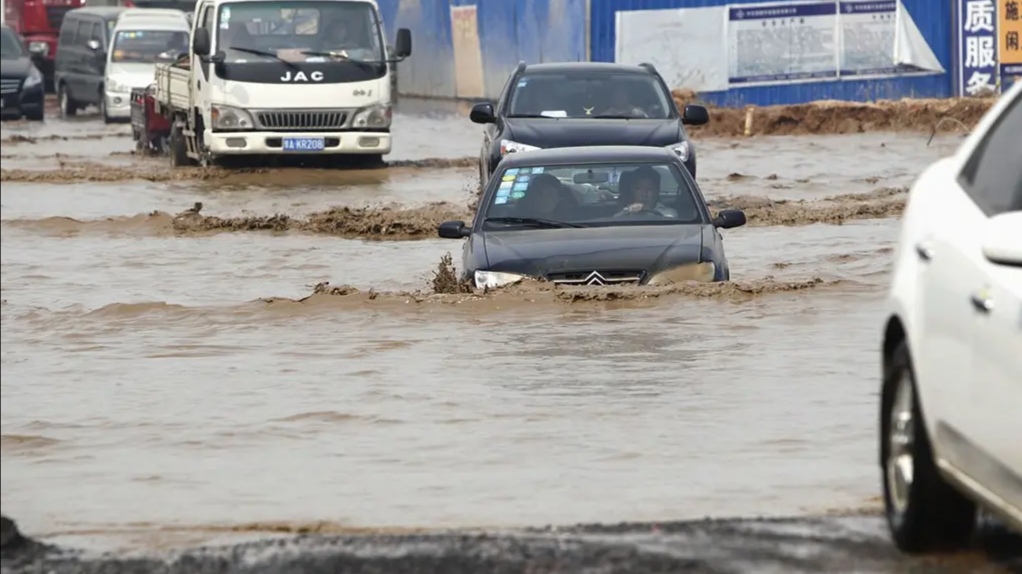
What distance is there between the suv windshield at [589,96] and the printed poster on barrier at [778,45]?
1350 cm

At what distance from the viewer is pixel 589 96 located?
18.1 m

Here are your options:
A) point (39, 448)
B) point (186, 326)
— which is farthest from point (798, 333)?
point (39, 448)

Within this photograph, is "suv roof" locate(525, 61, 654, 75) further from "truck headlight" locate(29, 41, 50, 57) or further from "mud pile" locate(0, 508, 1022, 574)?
"truck headlight" locate(29, 41, 50, 57)

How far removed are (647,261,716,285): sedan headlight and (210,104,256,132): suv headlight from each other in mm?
12636

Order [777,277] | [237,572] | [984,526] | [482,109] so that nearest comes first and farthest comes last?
[237,572] < [984,526] < [777,277] < [482,109]

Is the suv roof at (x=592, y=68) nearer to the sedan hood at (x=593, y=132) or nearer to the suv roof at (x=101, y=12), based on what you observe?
the sedan hood at (x=593, y=132)

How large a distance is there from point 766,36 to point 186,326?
65.5ft

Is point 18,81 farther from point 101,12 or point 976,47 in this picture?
point 976,47

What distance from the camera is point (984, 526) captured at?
6066 mm

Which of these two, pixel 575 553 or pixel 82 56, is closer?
pixel 575 553

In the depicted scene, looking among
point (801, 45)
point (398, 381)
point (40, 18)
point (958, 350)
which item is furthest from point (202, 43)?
point (40, 18)

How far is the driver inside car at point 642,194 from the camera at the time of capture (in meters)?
12.2

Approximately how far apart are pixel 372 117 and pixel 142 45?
464 inches

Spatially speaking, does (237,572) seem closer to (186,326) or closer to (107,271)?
(186,326)
